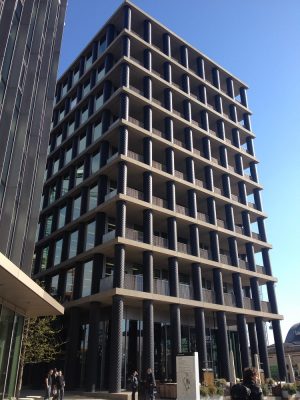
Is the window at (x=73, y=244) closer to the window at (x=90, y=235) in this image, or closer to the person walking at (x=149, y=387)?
the window at (x=90, y=235)

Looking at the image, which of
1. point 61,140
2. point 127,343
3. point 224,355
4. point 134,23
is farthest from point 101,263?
point 134,23

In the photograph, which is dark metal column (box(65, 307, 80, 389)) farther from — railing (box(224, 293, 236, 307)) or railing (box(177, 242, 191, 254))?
railing (box(224, 293, 236, 307))

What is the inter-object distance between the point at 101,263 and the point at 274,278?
19922 millimetres

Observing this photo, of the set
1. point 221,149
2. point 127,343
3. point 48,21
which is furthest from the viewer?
point 221,149

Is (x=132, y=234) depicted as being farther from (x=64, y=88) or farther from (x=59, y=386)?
(x=64, y=88)

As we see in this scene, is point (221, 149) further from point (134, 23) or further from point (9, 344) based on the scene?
point (9, 344)

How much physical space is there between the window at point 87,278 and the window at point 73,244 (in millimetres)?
2361

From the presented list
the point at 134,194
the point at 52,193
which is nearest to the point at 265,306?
the point at 134,194

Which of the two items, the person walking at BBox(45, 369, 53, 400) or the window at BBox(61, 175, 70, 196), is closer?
the person walking at BBox(45, 369, 53, 400)

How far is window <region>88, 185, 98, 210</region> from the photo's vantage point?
117ft

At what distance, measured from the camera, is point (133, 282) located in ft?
99.5

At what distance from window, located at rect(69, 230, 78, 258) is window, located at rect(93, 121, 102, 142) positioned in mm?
9129

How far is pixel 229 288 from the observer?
43312 millimetres

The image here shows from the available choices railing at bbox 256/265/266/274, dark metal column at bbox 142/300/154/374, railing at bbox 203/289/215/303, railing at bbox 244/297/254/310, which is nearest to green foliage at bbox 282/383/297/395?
dark metal column at bbox 142/300/154/374
